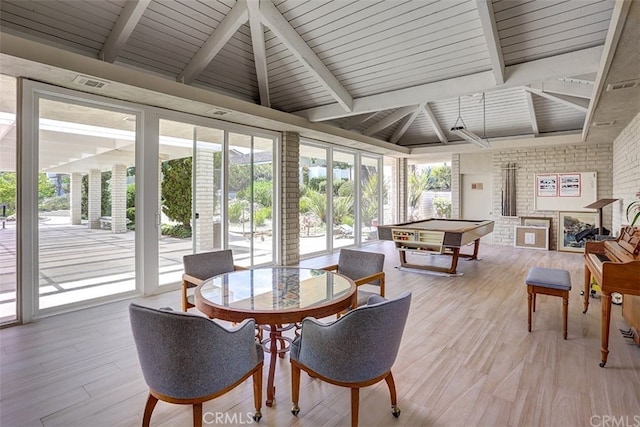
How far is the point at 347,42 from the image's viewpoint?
13.9ft

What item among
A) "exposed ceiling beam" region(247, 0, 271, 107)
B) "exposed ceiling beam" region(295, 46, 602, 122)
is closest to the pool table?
"exposed ceiling beam" region(295, 46, 602, 122)

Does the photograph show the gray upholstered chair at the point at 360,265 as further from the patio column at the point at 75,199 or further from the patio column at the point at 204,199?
the patio column at the point at 75,199

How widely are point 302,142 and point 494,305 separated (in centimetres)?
475

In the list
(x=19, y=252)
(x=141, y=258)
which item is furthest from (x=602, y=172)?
(x=19, y=252)

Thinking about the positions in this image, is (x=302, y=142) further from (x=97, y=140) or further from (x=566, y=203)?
(x=566, y=203)

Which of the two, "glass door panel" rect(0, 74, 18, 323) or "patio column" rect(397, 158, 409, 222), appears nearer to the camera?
"glass door panel" rect(0, 74, 18, 323)

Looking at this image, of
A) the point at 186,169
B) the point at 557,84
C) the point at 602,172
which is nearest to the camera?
the point at 186,169

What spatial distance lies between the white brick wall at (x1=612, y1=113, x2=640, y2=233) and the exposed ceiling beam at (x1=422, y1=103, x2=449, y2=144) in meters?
3.45

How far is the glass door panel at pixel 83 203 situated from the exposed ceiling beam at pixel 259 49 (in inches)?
72.1

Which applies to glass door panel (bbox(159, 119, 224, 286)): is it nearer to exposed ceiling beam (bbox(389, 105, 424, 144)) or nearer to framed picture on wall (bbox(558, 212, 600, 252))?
exposed ceiling beam (bbox(389, 105, 424, 144))

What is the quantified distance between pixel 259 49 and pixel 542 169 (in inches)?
299

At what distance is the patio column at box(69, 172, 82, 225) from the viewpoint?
405cm

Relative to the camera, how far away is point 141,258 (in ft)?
14.5

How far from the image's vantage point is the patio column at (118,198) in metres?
4.36
